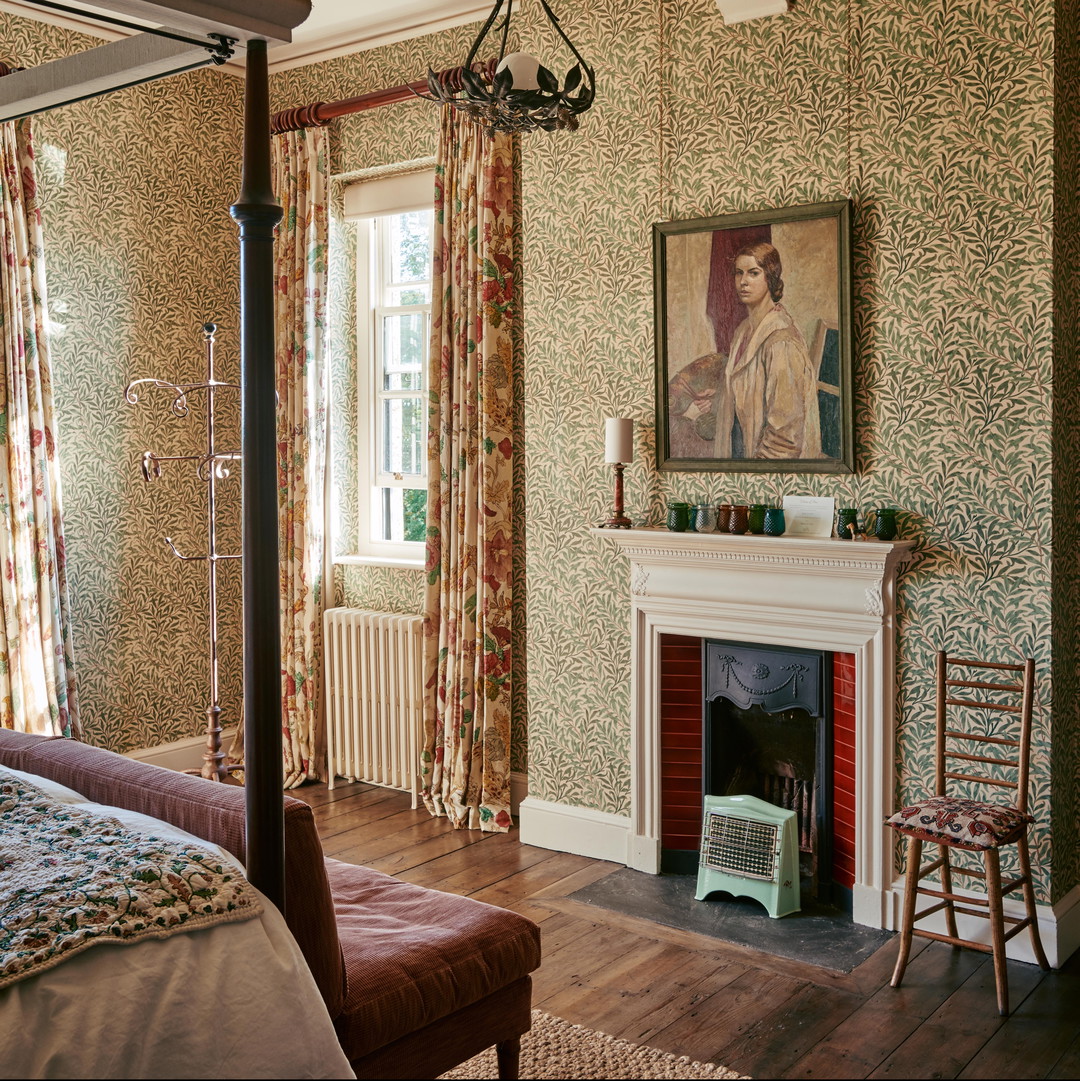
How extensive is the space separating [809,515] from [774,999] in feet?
5.01

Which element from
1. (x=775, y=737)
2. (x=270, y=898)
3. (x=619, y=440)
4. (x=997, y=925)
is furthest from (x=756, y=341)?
(x=270, y=898)

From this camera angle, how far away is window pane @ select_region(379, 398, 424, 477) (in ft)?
17.9

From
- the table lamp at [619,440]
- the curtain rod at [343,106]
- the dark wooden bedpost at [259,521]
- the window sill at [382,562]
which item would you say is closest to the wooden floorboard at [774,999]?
the dark wooden bedpost at [259,521]

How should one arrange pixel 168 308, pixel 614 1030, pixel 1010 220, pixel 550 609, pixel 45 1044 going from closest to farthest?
1. pixel 45 1044
2. pixel 614 1030
3. pixel 1010 220
4. pixel 550 609
5. pixel 168 308

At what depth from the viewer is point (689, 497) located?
415 centimetres

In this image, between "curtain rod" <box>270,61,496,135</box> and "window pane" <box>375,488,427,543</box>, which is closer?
"curtain rod" <box>270,61,496,135</box>

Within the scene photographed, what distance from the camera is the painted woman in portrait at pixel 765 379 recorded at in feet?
12.6

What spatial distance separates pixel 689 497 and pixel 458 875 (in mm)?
1638

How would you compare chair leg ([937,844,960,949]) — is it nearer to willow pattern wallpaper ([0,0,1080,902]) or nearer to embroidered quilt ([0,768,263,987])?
willow pattern wallpaper ([0,0,1080,902])

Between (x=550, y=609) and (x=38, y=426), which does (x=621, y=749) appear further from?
(x=38, y=426)

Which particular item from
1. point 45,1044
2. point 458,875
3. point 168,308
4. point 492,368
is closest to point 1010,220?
point 492,368

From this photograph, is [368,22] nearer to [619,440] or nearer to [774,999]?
[619,440]

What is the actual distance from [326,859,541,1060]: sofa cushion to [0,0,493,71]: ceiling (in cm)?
365

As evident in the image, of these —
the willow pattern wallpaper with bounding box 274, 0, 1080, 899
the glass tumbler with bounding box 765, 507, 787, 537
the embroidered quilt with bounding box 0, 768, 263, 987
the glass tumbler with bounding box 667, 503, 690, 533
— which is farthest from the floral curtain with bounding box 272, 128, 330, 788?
the embroidered quilt with bounding box 0, 768, 263, 987
